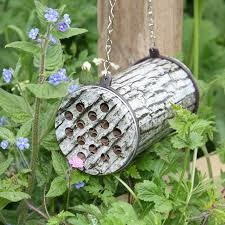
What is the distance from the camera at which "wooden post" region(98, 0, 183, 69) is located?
2530mm

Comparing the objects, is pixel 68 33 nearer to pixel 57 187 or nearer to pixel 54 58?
pixel 54 58

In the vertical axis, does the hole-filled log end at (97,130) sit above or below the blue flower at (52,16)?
below

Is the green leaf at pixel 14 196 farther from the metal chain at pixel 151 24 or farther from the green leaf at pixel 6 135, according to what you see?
the metal chain at pixel 151 24

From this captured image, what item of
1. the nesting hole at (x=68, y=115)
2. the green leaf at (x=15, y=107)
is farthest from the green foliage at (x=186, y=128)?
the green leaf at (x=15, y=107)

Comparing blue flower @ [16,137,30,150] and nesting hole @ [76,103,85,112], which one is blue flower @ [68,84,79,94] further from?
blue flower @ [16,137,30,150]

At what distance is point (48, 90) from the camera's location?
75.4 inches

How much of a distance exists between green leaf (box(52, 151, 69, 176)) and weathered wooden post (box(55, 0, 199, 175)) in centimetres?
2

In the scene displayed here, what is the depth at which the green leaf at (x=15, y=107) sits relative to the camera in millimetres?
2039

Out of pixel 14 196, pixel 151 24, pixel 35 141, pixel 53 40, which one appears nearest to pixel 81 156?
pixel 35 141

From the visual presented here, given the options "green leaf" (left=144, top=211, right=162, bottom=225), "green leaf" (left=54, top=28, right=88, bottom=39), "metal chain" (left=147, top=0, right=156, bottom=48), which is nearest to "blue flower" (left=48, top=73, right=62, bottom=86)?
"green leaf" (left=54, top=28, right=88, bottom=39)

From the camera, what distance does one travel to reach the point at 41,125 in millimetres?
2158

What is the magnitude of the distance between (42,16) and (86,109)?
0.96 ft

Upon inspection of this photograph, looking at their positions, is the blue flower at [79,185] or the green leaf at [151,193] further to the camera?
the blue flower at [79,185]

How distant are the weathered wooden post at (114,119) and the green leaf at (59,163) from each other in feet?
0.07
